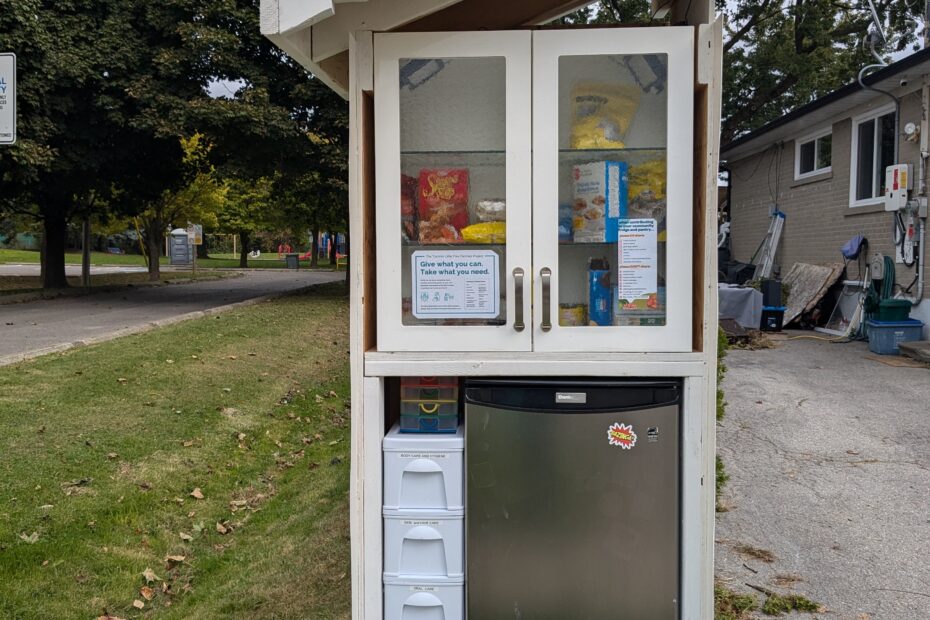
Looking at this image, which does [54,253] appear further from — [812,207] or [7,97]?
[812,207]

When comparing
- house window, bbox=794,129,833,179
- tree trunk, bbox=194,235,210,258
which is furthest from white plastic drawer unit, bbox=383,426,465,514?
tree trunk, bbox=194,235,210,258

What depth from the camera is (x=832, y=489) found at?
5047 mm

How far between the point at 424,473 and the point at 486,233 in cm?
97

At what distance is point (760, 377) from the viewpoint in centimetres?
899

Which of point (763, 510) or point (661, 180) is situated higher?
point (661, 180)

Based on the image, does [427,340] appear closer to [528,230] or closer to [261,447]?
[528,230]

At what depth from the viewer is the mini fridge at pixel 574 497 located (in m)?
2.89

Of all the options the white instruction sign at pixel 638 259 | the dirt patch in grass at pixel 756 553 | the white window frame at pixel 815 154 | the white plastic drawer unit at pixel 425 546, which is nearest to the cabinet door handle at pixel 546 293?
the white instruction sign at pixel 638 259

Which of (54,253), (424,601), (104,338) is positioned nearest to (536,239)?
(424,601)

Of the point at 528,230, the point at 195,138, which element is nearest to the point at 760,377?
the point at 528,230

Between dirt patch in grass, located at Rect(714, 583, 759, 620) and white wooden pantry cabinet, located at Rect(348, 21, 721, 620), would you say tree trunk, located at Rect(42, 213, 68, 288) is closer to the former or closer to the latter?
white wooden pantry cabinet, located at Rect(348, 21, 721, 620)

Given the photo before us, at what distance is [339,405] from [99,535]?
3.69 m

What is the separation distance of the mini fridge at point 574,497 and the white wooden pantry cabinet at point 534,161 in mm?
198

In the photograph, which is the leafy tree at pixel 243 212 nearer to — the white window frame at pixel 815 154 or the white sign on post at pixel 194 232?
the white sign on post at pixel 194 232
